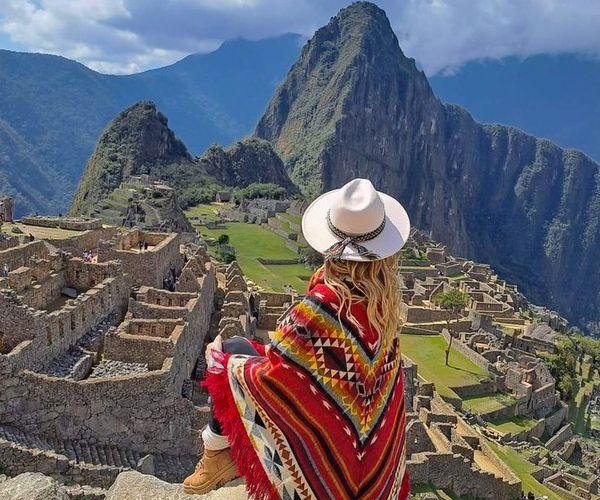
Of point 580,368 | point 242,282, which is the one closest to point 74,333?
point 242,282

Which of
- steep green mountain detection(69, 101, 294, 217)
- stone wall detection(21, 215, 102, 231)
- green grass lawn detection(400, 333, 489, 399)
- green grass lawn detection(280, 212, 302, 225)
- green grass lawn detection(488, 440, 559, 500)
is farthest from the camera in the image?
steep green mountain detection(69, 101, 294, 217)

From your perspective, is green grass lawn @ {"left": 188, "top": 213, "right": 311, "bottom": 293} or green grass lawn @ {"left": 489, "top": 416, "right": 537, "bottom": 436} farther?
green grass lawn @ {"left": 188, "top": 213, "right": 311, "bottom": 293}

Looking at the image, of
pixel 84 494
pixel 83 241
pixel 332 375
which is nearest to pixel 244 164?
pixel 83 241

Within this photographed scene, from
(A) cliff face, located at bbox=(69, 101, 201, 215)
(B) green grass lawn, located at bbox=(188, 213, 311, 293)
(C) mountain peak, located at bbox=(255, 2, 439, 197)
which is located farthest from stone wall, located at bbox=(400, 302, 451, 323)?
(C) mountain peak, located at bbox=(255, 2, 439, 197)

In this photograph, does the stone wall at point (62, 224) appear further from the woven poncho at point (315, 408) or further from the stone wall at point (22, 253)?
the woven poncho at point (315, 408)

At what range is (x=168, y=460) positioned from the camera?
1108cm

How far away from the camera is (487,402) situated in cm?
2531

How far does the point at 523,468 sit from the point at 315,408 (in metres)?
19.1

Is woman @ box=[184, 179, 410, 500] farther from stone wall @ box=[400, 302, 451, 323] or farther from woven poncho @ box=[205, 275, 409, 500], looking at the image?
stone wall @ box=[400, 302, 451, 323]

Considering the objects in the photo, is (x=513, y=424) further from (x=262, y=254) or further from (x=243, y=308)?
(x=262, y=254)

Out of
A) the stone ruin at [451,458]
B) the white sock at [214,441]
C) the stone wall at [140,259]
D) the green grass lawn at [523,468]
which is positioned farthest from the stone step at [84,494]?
the green grass lawn at [523,468]

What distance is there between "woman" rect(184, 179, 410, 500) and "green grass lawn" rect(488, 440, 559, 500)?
1667 cm

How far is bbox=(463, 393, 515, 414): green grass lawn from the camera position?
24098mm

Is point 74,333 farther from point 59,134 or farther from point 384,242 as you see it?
point 59,134
